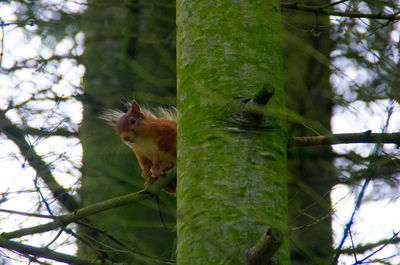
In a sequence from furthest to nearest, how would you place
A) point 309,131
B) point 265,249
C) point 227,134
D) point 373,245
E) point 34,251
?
point 309,131, point 34,251, point 373,245, point 227,134, point 265,249

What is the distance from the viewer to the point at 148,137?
3.50 metres

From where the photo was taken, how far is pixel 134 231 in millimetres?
3238

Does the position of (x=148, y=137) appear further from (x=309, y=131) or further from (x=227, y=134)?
(x=227, y=134)

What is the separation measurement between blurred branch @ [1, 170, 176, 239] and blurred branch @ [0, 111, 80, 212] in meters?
0.21

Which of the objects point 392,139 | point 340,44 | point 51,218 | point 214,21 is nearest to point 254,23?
point 214,21

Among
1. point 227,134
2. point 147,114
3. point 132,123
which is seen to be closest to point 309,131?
point 147,114

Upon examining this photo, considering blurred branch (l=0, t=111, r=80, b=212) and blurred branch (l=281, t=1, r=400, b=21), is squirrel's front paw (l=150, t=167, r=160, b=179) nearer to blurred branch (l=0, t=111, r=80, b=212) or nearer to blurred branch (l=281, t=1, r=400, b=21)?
blurred branch (l=0, t=111, r=80, b=212)

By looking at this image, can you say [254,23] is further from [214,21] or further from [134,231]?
[134,231]

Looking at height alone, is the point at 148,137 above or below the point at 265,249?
above

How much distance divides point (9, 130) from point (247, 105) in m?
1.60

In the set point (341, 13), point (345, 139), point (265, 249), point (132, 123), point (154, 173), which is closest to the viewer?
point (265, 249)

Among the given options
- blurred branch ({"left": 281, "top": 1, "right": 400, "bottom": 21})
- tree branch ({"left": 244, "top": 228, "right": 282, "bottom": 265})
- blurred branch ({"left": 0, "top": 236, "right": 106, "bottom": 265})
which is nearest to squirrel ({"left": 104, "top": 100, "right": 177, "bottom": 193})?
blurred branch ({"left": 0, "top": 236, "right": 106, "bottom": 265})

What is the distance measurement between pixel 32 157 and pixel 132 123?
1.15 meters

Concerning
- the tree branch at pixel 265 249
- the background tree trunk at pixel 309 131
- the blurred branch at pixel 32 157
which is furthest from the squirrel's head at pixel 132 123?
the tree branch at pixel 265 249
